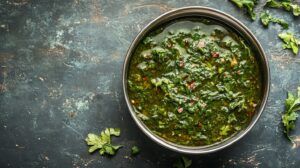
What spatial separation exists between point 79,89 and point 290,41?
1731 mm

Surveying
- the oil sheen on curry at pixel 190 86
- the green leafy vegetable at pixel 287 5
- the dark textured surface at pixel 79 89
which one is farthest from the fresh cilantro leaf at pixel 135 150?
the green leafy vegetable at pixel 287 5

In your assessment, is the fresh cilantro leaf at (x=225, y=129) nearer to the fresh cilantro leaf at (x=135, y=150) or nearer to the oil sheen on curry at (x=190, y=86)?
the oil sheen on curry at (x=190, y=86)

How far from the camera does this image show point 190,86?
349 cm

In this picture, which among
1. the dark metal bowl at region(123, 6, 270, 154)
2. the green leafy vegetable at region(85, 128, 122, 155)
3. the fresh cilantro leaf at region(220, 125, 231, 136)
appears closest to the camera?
the dark metal bowl at region(123, 6, 270, 154)

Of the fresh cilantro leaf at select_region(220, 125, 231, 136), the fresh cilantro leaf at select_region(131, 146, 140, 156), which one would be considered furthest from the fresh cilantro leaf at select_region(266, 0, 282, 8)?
the fresh cilantro leaf at select_region(131, 146, 140, 156)

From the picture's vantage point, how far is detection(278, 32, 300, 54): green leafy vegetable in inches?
146

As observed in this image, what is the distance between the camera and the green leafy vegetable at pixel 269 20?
3719mm

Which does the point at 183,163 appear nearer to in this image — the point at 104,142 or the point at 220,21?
the point at 104,142

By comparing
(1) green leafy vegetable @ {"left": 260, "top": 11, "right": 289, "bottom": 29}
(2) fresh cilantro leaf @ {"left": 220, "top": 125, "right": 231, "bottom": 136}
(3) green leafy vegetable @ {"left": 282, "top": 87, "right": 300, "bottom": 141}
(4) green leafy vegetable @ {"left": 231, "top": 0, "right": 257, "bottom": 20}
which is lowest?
(2) fresh cilantro leaf @ {"left": 220, "top": 125, "right": 231, "bottom": 136}

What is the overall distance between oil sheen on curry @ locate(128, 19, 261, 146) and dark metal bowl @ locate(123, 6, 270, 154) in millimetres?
64

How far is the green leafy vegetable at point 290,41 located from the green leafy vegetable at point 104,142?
4.93 ft

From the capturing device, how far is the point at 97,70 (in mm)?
3699

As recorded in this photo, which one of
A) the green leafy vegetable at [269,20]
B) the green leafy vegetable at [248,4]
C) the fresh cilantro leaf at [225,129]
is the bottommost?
the fresh cilantro leaf at [225,129]

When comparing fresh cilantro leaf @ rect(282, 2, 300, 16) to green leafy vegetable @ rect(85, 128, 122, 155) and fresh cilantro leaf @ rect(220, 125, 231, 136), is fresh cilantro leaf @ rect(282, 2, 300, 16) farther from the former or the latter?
green leafy vegetable @ rect(85, 128, 122, 155)
